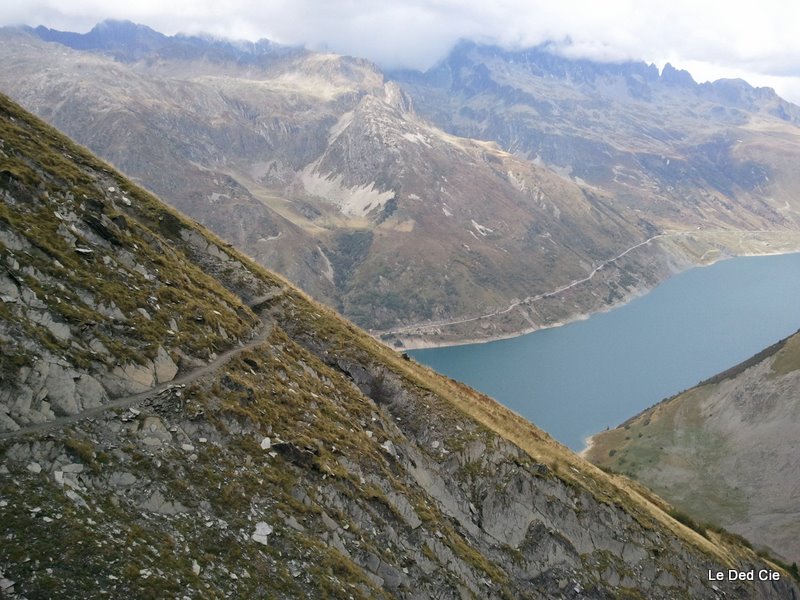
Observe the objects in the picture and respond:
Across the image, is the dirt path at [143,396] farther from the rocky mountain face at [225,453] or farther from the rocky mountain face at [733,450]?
the rocky mountain face at [733,450]

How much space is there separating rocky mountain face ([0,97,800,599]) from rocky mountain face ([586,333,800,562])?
5572 cm

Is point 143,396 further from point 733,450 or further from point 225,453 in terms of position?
point 733,450

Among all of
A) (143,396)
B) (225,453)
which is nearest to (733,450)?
(225,453)

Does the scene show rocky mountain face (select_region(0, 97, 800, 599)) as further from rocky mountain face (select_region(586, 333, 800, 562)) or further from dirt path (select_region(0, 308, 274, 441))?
rocky mountain face (select_region(586, 333, 800, 562))

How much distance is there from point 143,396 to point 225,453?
4.15 meters

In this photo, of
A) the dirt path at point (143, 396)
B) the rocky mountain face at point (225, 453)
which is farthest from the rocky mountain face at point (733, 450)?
the dirt path at point (143, 396)

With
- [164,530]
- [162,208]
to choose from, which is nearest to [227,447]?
[164,530]

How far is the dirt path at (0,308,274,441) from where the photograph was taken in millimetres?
21281

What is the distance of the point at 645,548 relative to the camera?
4306cm

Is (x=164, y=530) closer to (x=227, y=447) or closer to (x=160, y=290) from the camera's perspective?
(x=227, y=447)

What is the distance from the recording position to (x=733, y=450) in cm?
11156

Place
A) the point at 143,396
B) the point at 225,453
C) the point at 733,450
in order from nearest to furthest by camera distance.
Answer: the point at 143,396
the point at 225,453
the point at 733,450

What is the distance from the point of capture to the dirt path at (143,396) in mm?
21281

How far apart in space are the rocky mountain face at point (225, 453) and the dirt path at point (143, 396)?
0.13 metres
